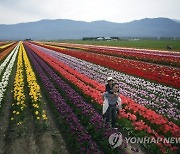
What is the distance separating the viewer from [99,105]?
12188 mm

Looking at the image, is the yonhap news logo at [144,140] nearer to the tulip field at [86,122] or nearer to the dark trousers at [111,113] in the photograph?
the tulip field at [86,122]

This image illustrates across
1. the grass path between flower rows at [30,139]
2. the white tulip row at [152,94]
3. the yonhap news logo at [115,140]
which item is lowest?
the grass path between flower rows at [30,139]

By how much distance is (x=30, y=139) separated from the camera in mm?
9766

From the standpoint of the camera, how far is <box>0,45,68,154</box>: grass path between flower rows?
8961 millimetres

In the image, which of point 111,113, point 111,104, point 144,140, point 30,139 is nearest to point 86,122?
point 111,113

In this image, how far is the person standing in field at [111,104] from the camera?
9367mm

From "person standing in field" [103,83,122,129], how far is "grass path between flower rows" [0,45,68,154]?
69.4 inches

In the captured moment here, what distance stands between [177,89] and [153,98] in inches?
105

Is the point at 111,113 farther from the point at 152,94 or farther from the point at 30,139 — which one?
the point at 152,94

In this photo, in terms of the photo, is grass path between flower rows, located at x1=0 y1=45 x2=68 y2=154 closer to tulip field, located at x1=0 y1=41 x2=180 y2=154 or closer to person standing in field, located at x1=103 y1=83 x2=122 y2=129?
tulip field, located at x1=0 y1=41 x2=180 y2=154

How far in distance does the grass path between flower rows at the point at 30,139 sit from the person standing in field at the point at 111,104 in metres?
1.76

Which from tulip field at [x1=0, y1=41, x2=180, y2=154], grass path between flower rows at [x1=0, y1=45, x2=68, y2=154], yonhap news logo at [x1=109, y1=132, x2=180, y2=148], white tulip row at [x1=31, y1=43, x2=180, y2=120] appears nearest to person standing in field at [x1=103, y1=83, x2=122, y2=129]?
tulip field at [x1=0, y1=41, x2=180, y2=154]

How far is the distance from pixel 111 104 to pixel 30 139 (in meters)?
3.03

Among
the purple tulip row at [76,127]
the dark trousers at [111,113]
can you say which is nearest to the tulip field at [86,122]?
the purple tulip row at [76,127]
